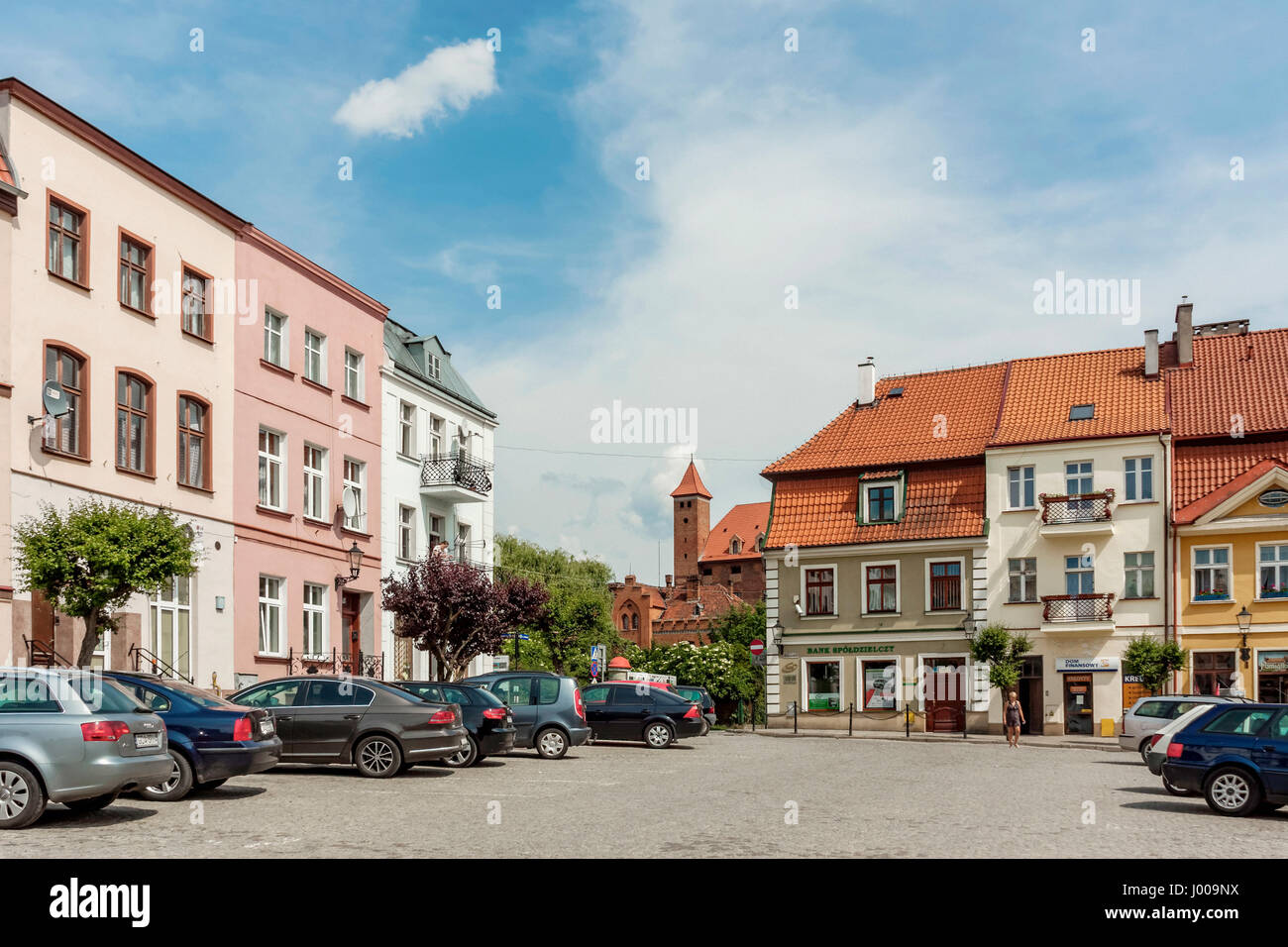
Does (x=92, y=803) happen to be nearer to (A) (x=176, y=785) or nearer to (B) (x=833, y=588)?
(A) (x=176, y=785)

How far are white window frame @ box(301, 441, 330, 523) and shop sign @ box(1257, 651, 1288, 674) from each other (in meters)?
28.5

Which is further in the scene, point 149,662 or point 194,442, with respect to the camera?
point 194,442

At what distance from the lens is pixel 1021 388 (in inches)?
1932

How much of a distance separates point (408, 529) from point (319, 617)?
17.8 feet

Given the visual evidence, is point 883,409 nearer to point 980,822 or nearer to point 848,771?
point 848,771

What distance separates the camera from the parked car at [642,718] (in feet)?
104

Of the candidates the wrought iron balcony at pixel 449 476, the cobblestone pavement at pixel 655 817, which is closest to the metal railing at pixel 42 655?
the cobblestone pavement at pixel 655 817

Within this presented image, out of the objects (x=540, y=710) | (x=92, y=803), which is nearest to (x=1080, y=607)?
(x=540, y=710)

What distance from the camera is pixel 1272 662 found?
4169 cm

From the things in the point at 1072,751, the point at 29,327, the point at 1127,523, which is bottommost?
the point at 1072,751

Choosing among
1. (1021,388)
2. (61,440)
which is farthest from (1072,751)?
(61,440)
